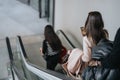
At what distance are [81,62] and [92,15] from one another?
83 centimetres

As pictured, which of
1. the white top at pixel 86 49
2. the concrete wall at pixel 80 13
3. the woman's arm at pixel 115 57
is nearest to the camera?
the woman's arm at pixel 115 57

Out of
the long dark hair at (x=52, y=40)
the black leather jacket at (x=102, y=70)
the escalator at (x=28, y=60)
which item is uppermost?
the black leather jacket at (x=102, y=70)

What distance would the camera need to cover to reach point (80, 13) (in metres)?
6.41

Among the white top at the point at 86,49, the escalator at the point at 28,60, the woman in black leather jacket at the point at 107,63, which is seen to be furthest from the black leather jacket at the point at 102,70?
the white top at the point at 86,49

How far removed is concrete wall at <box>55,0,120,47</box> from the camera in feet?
17.2

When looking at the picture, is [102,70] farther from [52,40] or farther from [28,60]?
[52,40]

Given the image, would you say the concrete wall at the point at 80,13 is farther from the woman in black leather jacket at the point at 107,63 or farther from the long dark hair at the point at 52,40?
the woman in black leather jacket at the point at 107,63

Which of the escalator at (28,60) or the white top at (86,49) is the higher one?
the white top at (86,49)

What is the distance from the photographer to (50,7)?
8.02 meters

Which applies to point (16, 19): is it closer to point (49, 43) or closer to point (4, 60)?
point (4, 60)

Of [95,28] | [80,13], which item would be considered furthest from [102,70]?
[80,13]

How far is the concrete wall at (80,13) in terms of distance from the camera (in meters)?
5.24

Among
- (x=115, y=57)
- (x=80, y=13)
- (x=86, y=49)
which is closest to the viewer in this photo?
(x=115, y=57)

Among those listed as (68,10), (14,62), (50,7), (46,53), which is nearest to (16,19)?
(50,7)
